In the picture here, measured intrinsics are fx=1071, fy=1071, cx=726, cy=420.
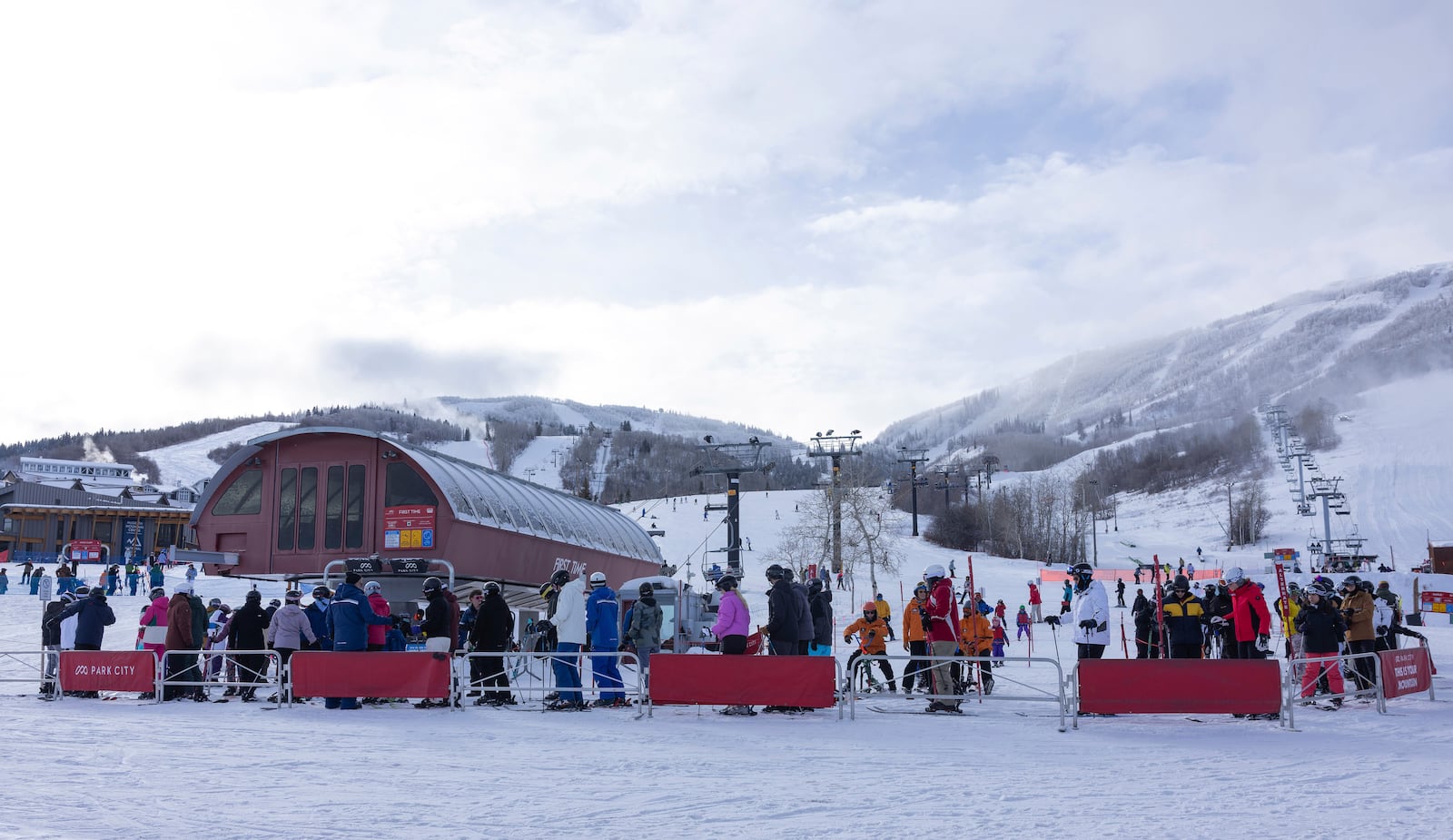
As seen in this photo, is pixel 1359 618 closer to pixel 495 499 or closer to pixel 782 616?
pixel 782 616

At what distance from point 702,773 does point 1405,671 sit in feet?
32.0

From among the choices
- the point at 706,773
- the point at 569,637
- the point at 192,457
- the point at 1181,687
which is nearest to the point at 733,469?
the point at 569,637

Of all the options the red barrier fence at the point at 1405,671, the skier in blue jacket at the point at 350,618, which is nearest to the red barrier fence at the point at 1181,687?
the red barrier fence at the point at 1405,671

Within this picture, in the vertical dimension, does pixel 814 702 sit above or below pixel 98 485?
below

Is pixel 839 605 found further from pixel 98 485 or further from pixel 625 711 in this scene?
pixel 98 485

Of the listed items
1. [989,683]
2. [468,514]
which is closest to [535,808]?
[989,683]

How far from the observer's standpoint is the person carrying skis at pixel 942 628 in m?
12.7

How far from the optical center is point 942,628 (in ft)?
42.0

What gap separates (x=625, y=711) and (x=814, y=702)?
2.27 metres

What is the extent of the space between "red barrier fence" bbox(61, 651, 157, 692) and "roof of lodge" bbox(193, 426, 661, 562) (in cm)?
576

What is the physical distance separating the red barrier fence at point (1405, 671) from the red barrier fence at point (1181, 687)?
7.10 feet

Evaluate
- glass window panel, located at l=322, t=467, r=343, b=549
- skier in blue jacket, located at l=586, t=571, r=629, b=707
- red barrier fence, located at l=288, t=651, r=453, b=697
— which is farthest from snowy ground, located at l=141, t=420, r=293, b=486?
skier in blue jacket, located at l=586, t=571, r=629, b=707

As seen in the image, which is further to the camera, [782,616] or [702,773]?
[782,616]

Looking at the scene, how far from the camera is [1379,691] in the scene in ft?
39.8
